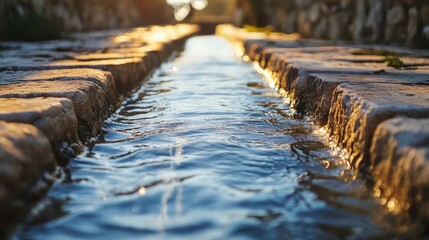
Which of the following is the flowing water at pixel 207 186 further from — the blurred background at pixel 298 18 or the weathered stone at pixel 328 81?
the blurred background at pixel 298 18

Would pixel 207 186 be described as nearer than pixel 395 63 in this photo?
Yes

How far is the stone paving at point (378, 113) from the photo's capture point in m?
1.40

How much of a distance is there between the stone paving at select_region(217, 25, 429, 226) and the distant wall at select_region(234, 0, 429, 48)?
1346 mm

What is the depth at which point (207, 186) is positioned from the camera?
171 cm

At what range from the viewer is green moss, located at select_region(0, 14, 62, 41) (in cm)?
662

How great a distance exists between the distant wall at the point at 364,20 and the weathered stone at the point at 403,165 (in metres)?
3.43

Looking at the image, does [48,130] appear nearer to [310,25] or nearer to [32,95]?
[32,95]

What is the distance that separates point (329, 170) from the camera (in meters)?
1.89

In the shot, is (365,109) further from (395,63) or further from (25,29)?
(25,29)

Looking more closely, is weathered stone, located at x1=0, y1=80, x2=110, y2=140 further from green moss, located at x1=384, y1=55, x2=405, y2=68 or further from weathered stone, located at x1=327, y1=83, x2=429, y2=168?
green moss, located at x1=384, y1=55, x2=405, y2=68

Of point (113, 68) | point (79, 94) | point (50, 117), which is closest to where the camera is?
point (50, 117)

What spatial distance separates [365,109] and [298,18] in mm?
8249

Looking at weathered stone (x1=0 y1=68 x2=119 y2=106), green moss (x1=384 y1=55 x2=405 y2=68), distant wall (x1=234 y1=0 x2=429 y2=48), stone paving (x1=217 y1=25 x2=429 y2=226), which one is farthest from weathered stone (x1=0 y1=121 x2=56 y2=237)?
distant wall (x1=234 y1=0 x2=429 y2=48)

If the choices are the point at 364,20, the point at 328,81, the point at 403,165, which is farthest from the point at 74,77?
the point at 364,20
